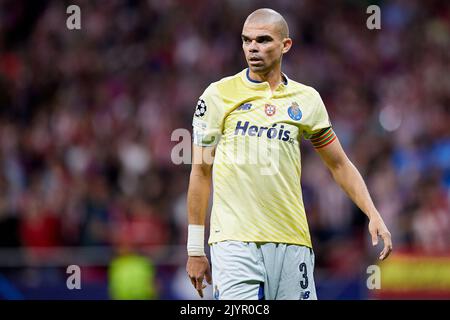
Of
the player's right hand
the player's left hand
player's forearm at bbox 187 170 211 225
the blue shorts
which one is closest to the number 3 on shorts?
the blue shorts

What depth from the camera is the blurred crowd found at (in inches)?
560

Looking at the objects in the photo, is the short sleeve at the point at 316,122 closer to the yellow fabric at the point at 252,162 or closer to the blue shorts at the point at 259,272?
the yellow fabric at the point at 252,162

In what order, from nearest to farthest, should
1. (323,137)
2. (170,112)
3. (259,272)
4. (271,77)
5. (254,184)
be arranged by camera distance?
(259,272) → (254,184) → (271,77) → (323,137) → (170,112)

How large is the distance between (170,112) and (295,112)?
387 inches

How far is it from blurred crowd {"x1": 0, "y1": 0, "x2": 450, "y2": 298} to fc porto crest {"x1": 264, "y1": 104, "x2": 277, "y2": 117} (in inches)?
264

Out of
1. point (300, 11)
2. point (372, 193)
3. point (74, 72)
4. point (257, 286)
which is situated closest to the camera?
point (257, 286)

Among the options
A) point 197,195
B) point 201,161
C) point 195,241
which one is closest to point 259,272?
point 195,241

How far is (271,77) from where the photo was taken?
7.08 meters

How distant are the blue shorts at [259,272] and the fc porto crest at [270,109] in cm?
85

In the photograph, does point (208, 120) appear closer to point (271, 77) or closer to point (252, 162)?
point (252, 162)

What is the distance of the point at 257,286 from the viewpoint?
671cm
